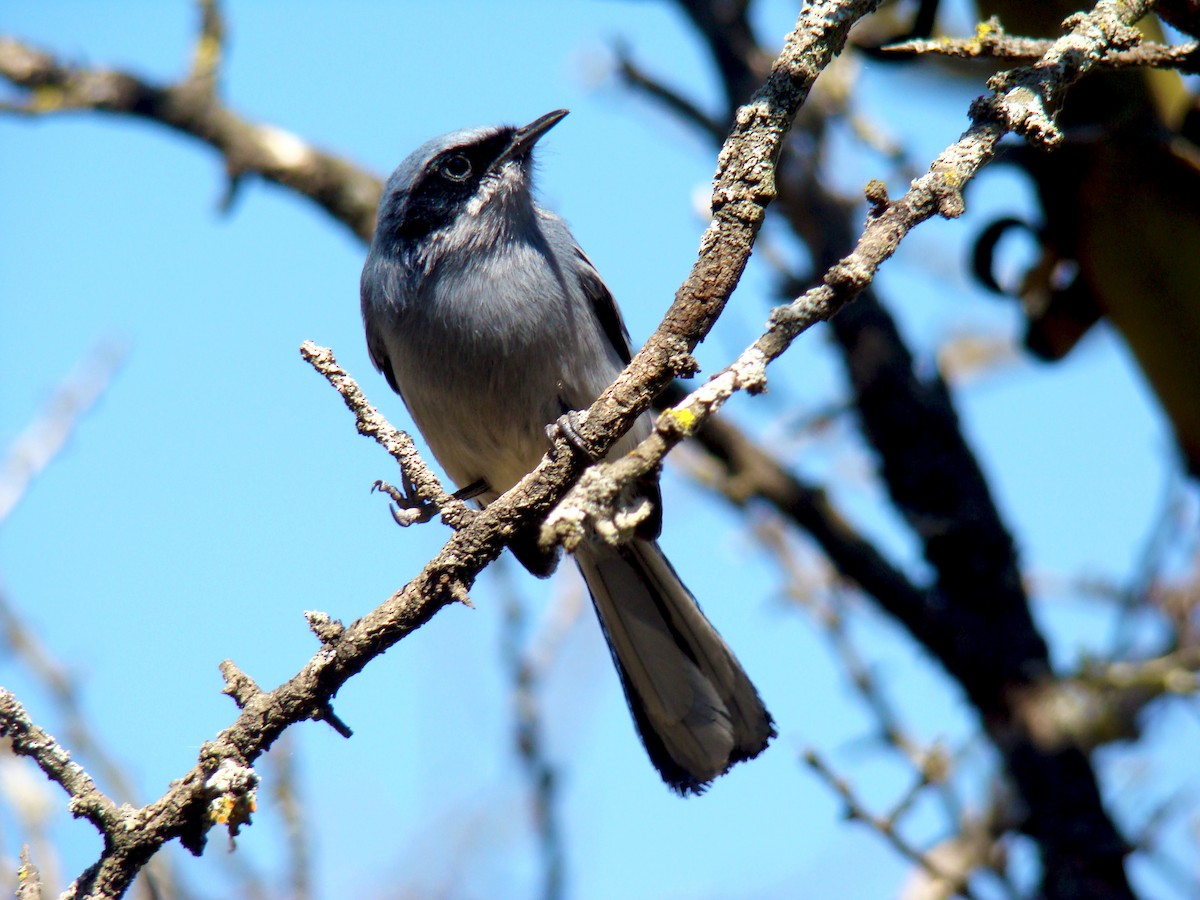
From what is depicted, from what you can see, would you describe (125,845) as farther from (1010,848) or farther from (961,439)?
(961,439)

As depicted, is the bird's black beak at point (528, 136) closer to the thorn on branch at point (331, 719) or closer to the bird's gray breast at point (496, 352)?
the bird's gray breast at point (496, 352)

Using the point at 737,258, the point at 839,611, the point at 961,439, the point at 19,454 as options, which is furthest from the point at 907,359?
the point at 19,454

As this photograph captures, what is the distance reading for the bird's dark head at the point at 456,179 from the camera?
14.6 ft

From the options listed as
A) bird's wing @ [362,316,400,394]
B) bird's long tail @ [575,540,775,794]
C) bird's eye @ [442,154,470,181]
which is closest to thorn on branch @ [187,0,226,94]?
bird's eye @ [442,154,470,181]

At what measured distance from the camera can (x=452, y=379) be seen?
4.07 meters

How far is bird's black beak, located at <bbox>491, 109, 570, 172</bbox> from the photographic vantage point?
15.2ft

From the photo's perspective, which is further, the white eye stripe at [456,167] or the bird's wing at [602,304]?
the white eye stripe at [456,167]

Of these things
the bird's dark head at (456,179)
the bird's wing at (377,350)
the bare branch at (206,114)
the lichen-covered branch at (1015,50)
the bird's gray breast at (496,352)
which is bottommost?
the lichen-covered branch at (1015,50)

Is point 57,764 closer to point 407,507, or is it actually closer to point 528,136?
point 407,507

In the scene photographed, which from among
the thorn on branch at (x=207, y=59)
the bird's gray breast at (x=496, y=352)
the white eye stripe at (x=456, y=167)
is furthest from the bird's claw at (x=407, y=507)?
the thorn on branch at (x=207, y=59)

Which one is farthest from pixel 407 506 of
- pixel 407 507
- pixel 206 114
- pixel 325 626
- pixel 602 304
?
pixel 206 114

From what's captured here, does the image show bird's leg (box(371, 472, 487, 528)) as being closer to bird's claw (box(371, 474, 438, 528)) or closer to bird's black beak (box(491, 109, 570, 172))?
bird's claw (box(371, 474, 438, 528))

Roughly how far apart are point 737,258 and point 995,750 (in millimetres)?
3058

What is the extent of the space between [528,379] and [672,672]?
1.15 metres
